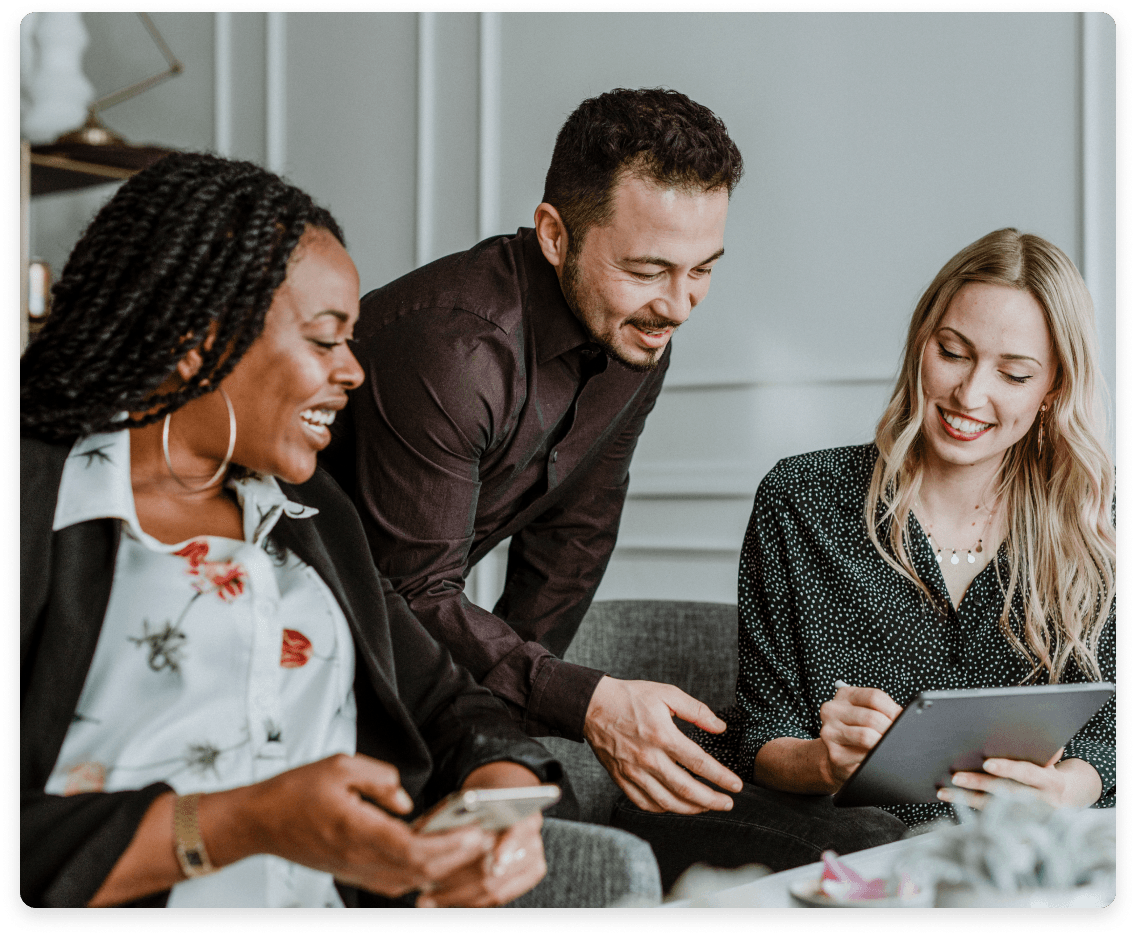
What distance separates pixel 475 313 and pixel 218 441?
0.45 m

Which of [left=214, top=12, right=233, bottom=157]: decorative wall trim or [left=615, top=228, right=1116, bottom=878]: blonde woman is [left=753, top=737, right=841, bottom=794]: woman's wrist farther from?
[left=214, top=12, right=233, bottom=157]: decorative wall trim

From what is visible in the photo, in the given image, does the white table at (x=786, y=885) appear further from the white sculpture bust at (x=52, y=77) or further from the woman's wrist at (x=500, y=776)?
the white sculpture bust at (x=52, y=77)

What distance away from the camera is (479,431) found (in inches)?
50.2

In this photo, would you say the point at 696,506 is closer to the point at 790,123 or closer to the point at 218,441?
the point at 790,123

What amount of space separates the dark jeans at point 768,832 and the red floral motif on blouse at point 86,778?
57 cm

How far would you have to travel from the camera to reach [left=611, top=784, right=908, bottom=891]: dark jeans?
1.17m

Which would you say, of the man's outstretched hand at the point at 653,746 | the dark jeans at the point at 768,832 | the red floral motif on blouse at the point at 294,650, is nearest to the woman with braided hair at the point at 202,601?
the red floral motif on blouse at the point at 294,650

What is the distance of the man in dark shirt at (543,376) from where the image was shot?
1142 millimetres

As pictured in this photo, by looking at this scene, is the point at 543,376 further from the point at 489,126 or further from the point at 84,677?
the point at 84,677

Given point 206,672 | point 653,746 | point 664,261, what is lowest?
point 653,746

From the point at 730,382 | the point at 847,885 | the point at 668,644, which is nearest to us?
the point at 847,885

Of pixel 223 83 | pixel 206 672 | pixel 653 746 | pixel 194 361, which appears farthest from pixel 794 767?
pixel 223 83

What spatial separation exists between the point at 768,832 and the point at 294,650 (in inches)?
21.4

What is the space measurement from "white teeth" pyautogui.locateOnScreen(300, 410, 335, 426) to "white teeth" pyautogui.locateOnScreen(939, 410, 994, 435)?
725 millimetres
